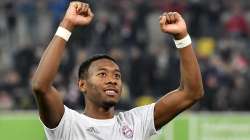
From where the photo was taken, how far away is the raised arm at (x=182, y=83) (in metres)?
5.84

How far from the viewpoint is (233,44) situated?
16984mm

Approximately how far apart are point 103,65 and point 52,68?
698 millimetres

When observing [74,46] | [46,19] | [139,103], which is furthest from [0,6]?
[139,103]

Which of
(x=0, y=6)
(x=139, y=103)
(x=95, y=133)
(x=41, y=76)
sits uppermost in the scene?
(x=41, y=76)

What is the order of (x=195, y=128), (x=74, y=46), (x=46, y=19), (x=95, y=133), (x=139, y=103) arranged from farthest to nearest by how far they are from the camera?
(x=46, y=19), (x=74, y=46), (x=139, y=103), (x=195, y=128), (x=95, y=133)

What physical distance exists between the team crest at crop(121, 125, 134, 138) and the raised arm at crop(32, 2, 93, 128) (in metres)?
0.52

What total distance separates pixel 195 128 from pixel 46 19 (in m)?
5.50

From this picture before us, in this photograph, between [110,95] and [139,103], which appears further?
[139,103]

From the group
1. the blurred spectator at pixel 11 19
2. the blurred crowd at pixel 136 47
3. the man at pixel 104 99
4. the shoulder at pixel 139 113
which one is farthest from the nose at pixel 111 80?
the blurred spectator at pixel 11 19

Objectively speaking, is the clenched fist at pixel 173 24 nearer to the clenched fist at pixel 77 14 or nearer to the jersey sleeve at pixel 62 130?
the clenched fist at pixel 77 14

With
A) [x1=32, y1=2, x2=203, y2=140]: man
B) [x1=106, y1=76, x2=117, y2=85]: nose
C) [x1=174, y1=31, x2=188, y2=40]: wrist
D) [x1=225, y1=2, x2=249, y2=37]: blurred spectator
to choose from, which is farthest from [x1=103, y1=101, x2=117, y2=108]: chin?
[x1=225, y1=2, x2=249, y2=37]: blurred spectator

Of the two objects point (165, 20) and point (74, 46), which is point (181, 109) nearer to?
point (165, 20)

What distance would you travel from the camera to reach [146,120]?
19.9 feet

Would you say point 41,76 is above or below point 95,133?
above
